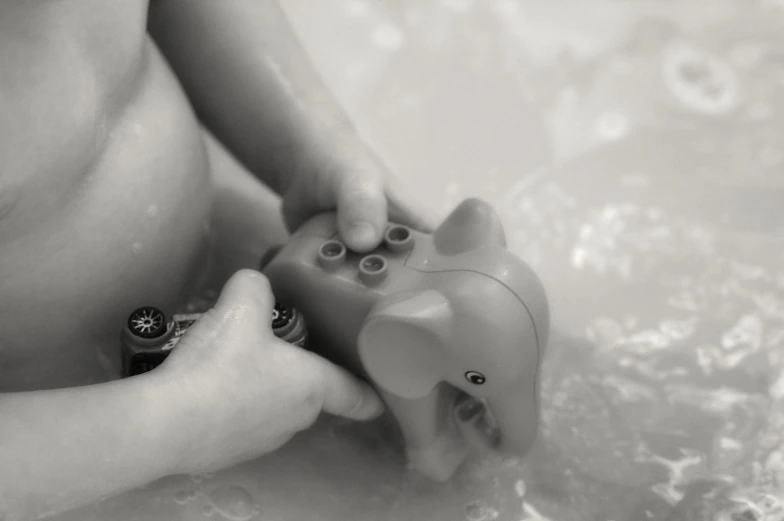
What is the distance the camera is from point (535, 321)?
0.59 meters

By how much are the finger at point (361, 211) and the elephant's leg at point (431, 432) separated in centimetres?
11

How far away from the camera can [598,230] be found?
90 cm

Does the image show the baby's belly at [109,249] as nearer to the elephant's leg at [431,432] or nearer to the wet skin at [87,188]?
the wet skin at [87,188]

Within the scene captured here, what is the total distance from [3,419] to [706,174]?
727mm

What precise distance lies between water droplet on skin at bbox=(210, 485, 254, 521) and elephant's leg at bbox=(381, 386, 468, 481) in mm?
126

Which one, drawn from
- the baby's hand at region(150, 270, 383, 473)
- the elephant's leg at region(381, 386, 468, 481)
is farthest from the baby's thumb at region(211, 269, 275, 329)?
the elephant's leg at region(381, 386, 468, 481)

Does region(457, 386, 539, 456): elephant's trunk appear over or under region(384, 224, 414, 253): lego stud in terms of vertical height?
under

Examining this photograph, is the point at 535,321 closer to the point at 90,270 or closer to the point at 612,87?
the point at 90,270

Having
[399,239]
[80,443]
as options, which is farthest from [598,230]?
[80,443]

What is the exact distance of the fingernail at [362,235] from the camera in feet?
2.08

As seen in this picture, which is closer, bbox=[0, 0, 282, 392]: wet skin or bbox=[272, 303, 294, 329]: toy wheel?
bbox=[0, 0, 282, 392]: wet skin

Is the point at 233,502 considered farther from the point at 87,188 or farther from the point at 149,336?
the point at 87,188

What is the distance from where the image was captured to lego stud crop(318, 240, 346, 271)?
2.06 ft

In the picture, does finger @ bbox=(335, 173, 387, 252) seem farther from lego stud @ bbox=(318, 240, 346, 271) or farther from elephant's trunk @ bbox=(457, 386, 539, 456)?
elephant's trunk @ bbox=(457, 386, 539, 456)
